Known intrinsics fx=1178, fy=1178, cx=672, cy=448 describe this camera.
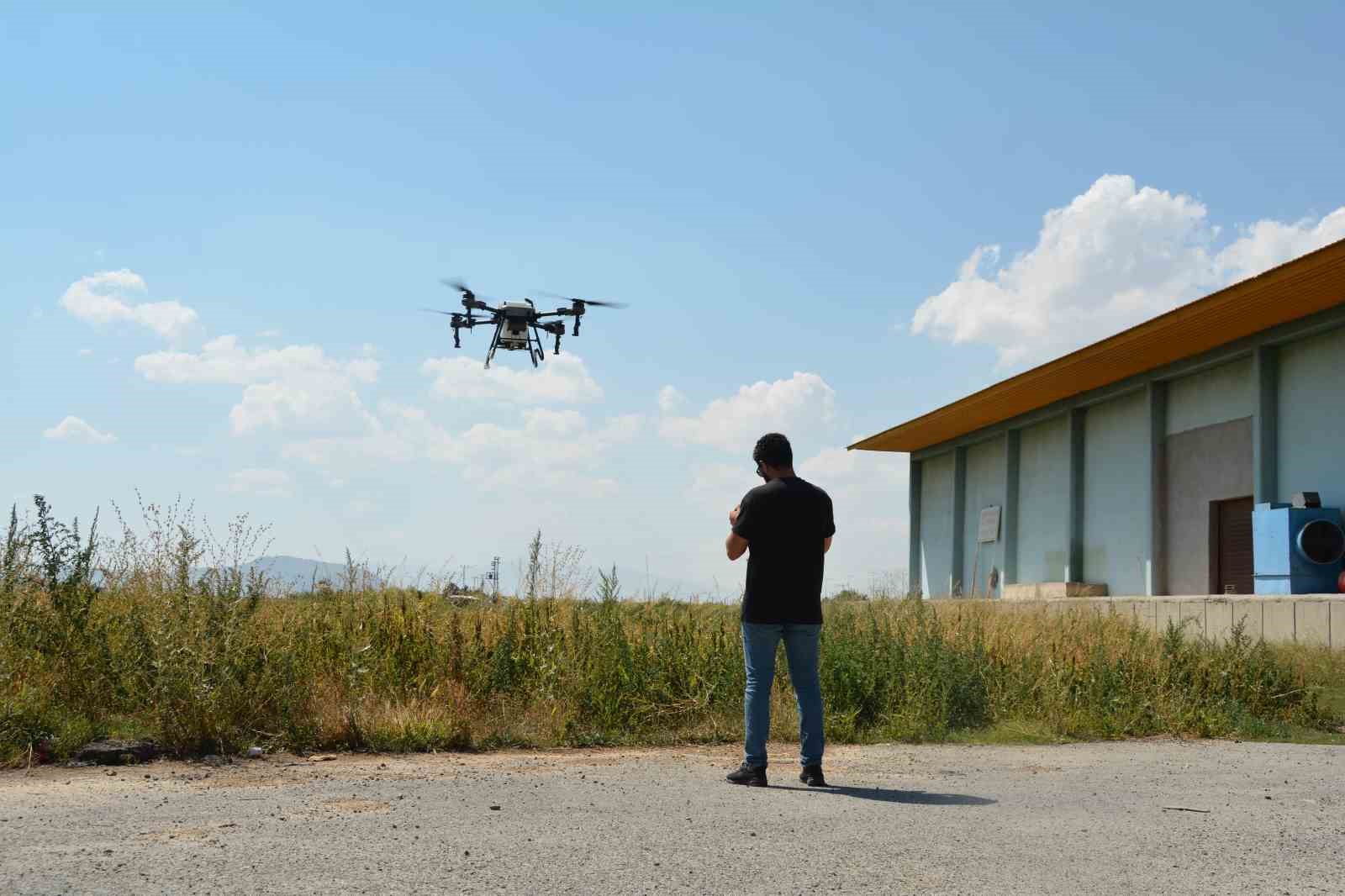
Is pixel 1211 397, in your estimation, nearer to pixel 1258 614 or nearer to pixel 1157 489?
pixel 1157 489

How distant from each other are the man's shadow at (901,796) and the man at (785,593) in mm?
162

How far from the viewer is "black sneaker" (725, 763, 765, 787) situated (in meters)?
7.08

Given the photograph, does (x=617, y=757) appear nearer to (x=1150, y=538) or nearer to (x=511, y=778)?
(x=511, y=778)

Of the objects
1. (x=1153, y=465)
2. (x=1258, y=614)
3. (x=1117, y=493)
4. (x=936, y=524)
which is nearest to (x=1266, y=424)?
(x=1153, y=465)

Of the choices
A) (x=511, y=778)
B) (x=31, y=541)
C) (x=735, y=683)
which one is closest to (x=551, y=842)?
(x=511, y=778)

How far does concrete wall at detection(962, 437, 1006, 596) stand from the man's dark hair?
1087 inches

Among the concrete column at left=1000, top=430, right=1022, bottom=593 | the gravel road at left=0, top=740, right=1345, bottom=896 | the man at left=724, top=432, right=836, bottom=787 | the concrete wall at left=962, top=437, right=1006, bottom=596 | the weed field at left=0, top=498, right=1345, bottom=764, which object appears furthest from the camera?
the concrete wall at left=962, top=437, right=1006, bottom=596

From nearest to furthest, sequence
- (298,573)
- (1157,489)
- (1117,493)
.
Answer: (298,573) < (1157,489) < (1117,493)

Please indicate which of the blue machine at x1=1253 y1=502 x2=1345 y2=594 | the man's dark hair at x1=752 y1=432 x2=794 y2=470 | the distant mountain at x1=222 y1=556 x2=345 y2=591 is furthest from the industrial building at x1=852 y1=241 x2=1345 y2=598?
the man's dark hair at x1=752 y1=432 x2=794 y2=470

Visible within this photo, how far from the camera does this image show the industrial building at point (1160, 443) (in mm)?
20906

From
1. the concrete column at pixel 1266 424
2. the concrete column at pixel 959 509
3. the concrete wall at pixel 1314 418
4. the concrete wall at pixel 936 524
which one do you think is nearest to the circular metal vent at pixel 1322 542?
the concrete wall at pixel 1314 418

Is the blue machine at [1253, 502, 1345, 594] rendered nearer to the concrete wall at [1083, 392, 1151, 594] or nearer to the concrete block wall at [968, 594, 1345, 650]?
the concrete block wall at [968, 594, 1345, 650]

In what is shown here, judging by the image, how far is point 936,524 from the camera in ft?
131

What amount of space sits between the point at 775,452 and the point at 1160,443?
21.6 metres
